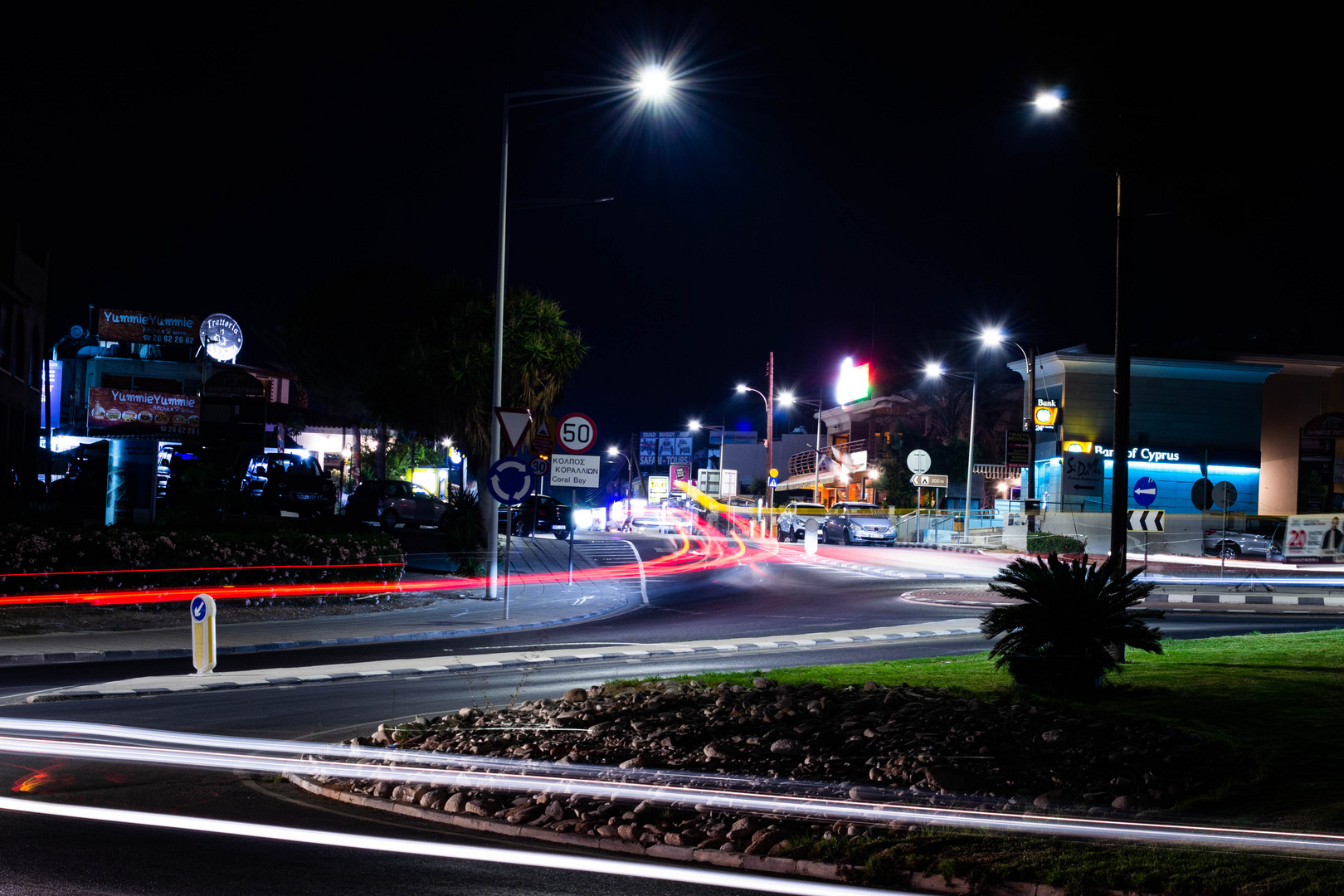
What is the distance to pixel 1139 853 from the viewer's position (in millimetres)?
6035

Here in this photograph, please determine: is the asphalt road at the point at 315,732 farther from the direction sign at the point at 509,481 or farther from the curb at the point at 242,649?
the direction sign at the point at 509,481

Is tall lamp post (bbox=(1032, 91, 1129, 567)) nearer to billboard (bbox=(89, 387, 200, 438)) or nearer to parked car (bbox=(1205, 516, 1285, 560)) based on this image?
parked car (bbox=(1205, 516, 1285, 560))

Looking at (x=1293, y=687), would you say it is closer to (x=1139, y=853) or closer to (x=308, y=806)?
(x=1139, y=853)

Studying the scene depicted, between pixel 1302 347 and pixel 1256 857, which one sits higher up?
pixel 1302 347

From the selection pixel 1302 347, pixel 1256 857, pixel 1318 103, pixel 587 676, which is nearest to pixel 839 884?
pixel 1256 857

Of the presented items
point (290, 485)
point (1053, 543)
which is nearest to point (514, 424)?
point (290, 485)

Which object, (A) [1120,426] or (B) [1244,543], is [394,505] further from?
(B) [1244,543]

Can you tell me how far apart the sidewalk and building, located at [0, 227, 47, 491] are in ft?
66.2

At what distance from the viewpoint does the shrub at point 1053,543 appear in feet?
133

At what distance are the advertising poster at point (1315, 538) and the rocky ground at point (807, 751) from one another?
3031 centimetres

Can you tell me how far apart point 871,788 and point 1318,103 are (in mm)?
6032

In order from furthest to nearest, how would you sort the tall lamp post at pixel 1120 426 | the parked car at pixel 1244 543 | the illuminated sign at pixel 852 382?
the illuminated sign at pixel 852 382 < the parked car at pixel 1244 543 < the tall lamp post at pixel 1120 426

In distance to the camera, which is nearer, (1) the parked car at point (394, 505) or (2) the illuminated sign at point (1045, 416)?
(1) the parked car at point (394, 505)

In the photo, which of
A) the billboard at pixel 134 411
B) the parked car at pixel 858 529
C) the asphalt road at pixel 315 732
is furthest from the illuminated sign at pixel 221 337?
the asphalt road at pixel 315 732
